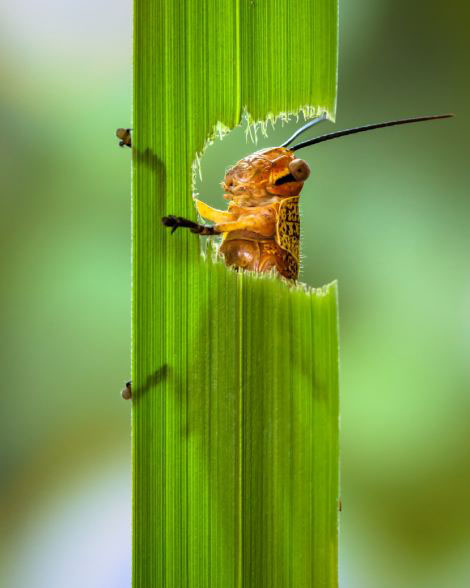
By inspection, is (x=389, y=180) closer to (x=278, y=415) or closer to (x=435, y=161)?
(x=435, y=161)

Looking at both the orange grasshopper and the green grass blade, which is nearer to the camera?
the green grass blade

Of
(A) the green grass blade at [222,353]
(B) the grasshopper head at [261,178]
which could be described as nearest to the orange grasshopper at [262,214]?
(B) the grasshopper head at [261,178]

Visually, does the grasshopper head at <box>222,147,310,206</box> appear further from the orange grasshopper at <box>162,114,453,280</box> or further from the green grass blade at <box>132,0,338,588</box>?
the green grass blade at <box>132,0,338,588</box>

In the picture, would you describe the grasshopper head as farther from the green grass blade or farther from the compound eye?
the green grass blade

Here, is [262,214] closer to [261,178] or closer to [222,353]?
[261,178]

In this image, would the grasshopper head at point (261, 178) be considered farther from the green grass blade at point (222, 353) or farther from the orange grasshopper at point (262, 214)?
the green grass blade at point (222, 353)

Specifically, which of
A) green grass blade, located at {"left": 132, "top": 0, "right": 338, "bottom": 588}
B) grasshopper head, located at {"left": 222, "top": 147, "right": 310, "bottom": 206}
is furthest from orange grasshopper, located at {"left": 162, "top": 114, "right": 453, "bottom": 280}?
green grass blade, located at {"left": 132, "top": 0, "right": 338, "bottom": 588}

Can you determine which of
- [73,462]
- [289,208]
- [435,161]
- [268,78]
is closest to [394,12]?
[435,161]
